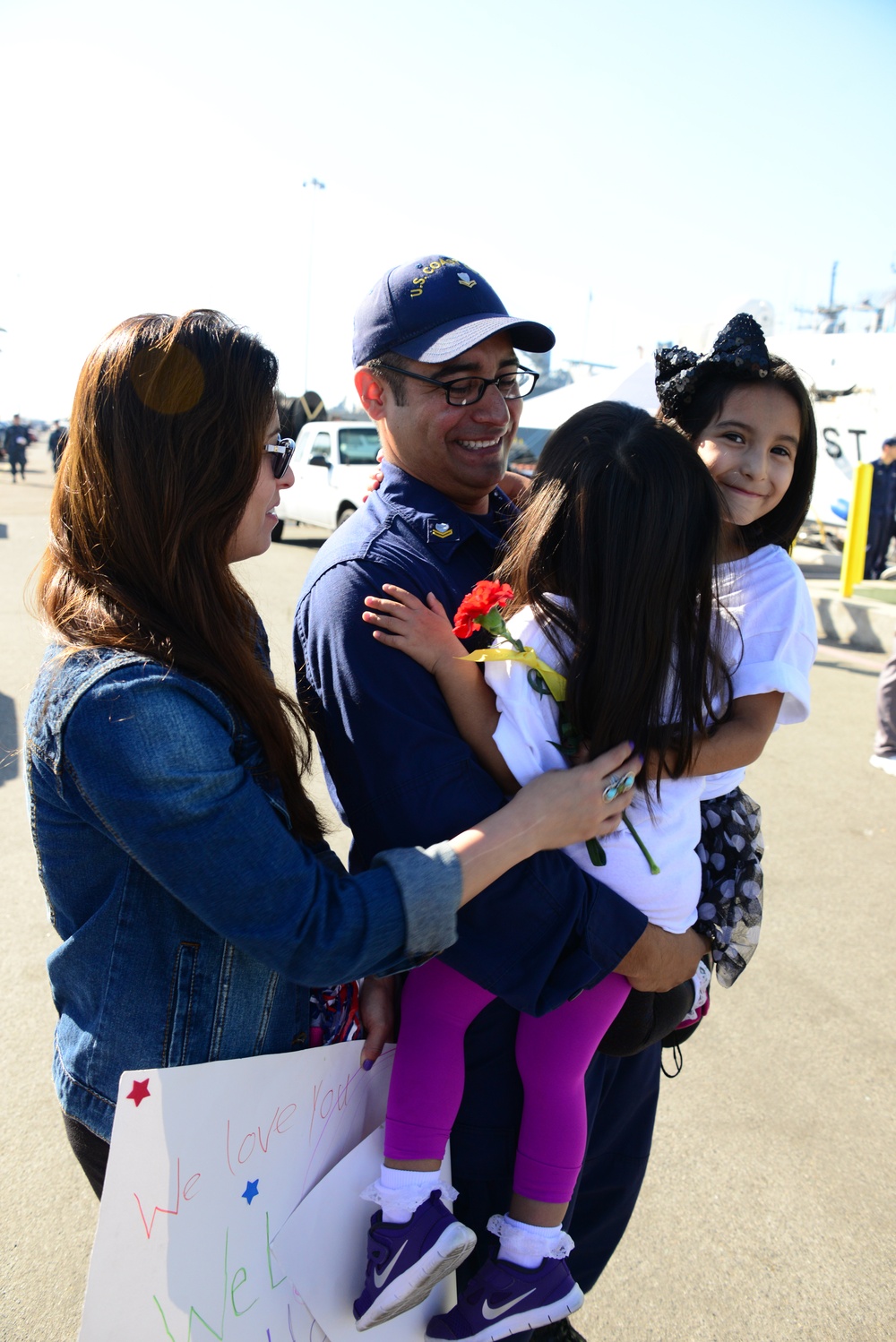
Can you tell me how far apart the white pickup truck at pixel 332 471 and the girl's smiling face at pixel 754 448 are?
11.5 m

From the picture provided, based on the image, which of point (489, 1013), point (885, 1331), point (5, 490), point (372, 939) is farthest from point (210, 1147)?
point (5, 490)

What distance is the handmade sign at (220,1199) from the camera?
121 centimetres

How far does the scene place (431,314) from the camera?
198 cm

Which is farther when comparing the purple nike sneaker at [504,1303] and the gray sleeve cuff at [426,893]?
the purple nike sneaker at [504,1303]

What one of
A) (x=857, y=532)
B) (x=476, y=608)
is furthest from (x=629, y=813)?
(x=857, y=532)

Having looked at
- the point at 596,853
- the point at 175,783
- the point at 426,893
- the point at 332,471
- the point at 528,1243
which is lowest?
the point at 332,471

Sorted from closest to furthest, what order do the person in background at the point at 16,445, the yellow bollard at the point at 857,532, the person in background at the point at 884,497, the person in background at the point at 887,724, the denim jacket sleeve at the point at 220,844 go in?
the denim jacket sleeve at the point at 220,844 → the person in background at the point at 887,724 → the yellow bollard at the point at 857,532 → the person in background at the point at 884,497 → the person in background at the point at 16,445

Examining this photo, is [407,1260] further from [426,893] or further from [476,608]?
[476,608]

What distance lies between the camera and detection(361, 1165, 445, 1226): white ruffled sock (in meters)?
1.54

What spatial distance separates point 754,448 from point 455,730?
111 centimetres

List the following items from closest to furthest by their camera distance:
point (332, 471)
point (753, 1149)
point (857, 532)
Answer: point (753, 1149)
point (857, 532)
point (332, 471)

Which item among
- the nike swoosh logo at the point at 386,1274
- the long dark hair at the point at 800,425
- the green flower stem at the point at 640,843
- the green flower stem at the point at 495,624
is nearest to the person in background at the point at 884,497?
the long dark hair at the point at 800,425

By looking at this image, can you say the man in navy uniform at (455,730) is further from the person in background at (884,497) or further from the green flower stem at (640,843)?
the person in background at (884,497)

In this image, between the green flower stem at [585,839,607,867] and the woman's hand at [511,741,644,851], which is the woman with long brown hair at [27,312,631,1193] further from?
the green flower stem at [585,839,607,867]
